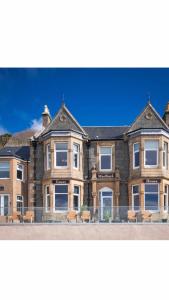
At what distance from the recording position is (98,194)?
28.2 metres

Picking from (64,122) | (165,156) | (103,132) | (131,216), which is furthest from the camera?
(103,132)

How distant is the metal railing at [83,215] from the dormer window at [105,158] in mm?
2626

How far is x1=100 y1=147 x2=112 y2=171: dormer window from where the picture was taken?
28.5 m

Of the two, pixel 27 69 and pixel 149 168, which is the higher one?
pixel 27 69

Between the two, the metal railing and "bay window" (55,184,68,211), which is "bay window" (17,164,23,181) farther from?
"bay window" (55,184,68,211)

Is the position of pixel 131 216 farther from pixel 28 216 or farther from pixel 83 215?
pixel 28 216

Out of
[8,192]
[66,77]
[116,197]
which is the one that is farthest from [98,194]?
[66,77]

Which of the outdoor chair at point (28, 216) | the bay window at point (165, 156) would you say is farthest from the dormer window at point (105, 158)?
the outdoor chair at point (28, 216)

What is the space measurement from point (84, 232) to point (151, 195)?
4416 millimetres

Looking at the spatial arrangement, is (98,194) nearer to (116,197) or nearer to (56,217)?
(116,197)

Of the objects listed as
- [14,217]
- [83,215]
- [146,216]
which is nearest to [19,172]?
[14,217]

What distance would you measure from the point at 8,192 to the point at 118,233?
22.7 feet

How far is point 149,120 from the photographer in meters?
27.7

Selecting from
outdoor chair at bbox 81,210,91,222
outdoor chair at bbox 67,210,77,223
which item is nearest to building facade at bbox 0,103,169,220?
outdoor chair at bbox 81,210,91,222
